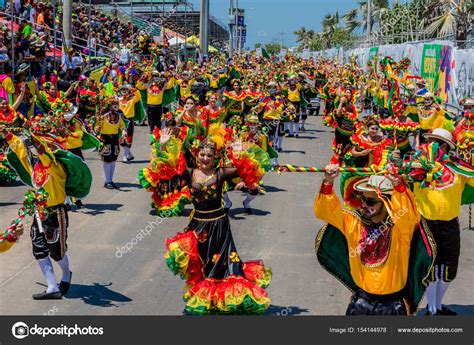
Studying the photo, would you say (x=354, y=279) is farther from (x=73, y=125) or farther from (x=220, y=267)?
(x=73, y=125)

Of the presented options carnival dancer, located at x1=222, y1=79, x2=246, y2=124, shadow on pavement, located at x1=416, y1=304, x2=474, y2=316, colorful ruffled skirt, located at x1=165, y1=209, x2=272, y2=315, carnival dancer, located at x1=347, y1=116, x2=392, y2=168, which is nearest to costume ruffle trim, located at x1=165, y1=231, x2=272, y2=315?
colorful ruffled skirt, located at x1=165, y1=209, x2=272, y2=315

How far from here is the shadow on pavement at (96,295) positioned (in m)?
9.01

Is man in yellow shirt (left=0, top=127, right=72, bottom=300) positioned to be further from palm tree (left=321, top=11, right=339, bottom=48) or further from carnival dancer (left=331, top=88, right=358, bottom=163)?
palm tree (left=321, top=11, right=339, bottom=48)

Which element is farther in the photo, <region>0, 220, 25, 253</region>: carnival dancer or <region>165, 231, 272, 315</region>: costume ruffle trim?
<region>165, 231, 272, 315</region>: costume ruffle trim

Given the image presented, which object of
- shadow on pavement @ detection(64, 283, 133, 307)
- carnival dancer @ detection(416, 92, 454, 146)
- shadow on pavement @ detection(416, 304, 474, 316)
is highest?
carnival dancer @ detection(416, 92, 454, 146)

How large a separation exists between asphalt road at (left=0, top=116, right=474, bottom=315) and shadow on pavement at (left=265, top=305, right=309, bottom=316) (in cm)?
1

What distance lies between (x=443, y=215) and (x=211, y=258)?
2.41m

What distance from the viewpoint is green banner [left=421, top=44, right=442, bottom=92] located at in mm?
28344

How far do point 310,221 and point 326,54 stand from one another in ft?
206

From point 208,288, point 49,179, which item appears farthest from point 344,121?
point 208,288

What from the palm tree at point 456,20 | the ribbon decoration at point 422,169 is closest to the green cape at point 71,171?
the ribbon decoration at point 422,169

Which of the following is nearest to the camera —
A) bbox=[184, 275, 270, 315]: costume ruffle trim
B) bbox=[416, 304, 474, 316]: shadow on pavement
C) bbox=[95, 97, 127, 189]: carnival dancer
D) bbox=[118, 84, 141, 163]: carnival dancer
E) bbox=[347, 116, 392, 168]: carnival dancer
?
bbox=[184, 275, 270, 315]: costume ruffle trim

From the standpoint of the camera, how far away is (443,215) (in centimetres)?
809

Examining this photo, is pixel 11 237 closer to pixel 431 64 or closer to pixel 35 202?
pixel 35 202
